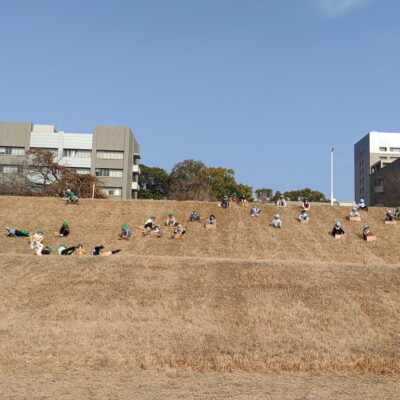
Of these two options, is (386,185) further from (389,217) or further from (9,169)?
(9,169)

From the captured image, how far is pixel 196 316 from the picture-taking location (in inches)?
588

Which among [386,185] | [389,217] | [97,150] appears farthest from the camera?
[97,150]

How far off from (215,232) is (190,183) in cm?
5204

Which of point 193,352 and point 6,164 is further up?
point 6,164

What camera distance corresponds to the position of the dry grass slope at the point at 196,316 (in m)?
11.9

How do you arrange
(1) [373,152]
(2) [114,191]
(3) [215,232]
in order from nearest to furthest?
(3) [215,232], (2) [114,191], (1) [373,152]

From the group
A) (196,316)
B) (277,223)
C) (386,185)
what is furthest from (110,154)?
(196,316)

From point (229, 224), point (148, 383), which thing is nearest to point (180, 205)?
point (229, 224)

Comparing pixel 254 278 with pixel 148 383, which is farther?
pixel 254 278

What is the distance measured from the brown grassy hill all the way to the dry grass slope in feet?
39.7

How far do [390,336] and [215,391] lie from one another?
7120mm

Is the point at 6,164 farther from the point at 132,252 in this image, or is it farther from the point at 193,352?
the point at 193,352

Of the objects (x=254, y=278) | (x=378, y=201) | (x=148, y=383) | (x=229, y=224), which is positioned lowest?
(x=148, y=383)

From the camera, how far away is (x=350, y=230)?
3694 cm
